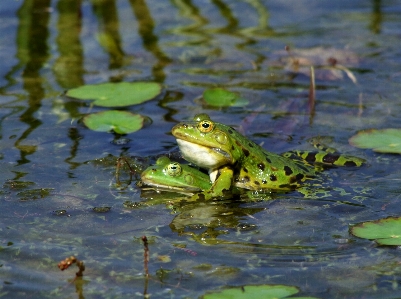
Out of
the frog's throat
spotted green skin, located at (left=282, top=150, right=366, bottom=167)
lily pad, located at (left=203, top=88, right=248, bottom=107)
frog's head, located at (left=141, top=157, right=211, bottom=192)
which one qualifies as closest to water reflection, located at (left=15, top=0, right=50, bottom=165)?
frog's head, located at (left=141, top=157, right=211, bottom=192)

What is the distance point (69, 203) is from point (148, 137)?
1.73 metres

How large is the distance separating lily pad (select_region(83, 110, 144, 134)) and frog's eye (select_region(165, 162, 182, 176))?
1333mm

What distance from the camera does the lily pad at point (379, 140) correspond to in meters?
7.08

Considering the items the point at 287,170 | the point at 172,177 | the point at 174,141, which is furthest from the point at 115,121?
the point at 287,170

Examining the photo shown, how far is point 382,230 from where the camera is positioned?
5.38 m

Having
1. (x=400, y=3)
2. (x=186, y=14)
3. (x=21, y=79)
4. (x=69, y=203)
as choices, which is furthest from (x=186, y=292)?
(x=400, y=3)

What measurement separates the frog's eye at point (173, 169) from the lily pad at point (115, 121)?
52.5 inches

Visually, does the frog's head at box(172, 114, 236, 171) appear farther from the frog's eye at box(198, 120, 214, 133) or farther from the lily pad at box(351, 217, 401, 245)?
the lily pad at box(351, 217, 401, 245)

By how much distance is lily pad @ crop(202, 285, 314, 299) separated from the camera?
14.7 feet

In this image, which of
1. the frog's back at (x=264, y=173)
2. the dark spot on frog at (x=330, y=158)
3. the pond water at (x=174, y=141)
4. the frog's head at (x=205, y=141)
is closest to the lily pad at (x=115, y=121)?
the pond water at (x=174, y=141)

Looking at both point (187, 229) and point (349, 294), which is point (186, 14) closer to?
point (187, 229)

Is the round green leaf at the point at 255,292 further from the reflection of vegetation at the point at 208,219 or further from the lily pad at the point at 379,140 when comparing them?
the lily pad at the point at 379,140

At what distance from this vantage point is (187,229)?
5.65 m

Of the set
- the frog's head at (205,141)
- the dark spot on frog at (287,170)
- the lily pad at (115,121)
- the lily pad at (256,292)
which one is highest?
the frog's head at (205,141)
